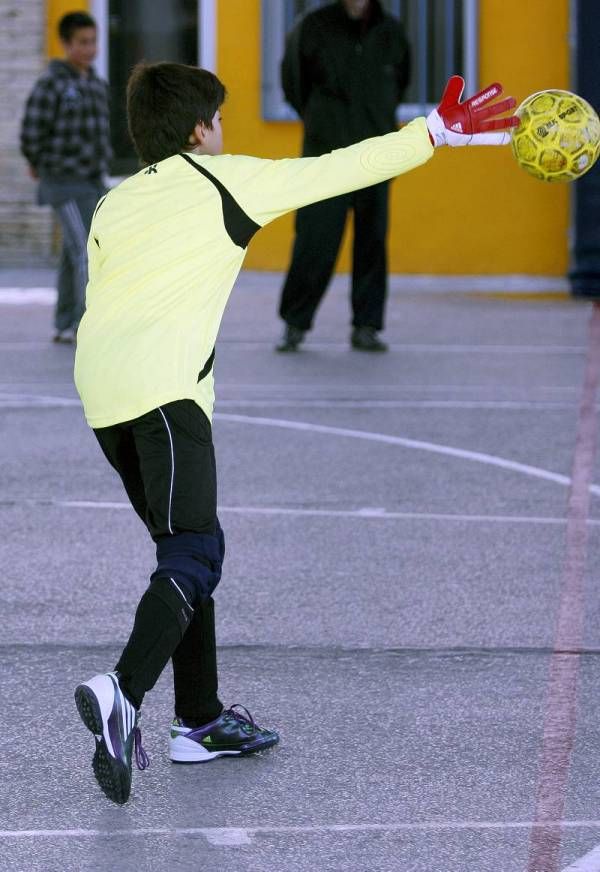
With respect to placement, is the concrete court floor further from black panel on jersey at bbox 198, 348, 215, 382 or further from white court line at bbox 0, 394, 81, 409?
black panel on jersey at bbox 198, 348, 215, 382

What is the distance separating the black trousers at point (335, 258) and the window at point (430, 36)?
4156mm

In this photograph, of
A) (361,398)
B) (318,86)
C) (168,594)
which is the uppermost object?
(318,86)

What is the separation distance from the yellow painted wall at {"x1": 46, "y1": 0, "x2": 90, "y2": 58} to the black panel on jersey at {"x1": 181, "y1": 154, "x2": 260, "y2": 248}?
42.2 ft

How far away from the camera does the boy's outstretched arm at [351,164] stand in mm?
4684

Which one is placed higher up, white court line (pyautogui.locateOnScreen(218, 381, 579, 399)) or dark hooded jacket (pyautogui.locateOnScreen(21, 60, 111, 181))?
dark hooded jacket (pyautogui.locateOnScreen(21, 60, 111, 181))

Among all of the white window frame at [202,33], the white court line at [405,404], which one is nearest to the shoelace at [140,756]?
the white court line at [405,404]

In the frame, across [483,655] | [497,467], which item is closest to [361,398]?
[497,467]

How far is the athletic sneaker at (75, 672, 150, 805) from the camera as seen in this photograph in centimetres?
440

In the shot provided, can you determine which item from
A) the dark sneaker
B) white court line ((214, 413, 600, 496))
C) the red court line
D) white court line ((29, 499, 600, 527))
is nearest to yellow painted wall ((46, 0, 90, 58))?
the dark sneaker

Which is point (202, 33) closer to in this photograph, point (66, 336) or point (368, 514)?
A: point (66, 336)

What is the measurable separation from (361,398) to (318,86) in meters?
2.67

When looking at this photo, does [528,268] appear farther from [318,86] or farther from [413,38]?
[318,86]

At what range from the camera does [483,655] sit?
5957mm

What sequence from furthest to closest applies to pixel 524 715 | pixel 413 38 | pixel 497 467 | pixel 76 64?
pixel 413 38
pixel 76 64
pixel 497 467
pixel 524 715
